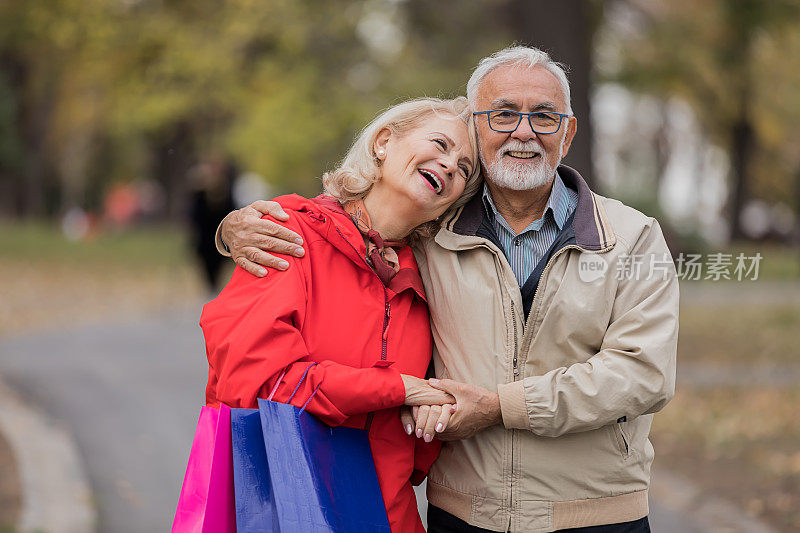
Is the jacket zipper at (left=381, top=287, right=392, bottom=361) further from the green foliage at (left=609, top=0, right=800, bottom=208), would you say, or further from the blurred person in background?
the blurred person in background

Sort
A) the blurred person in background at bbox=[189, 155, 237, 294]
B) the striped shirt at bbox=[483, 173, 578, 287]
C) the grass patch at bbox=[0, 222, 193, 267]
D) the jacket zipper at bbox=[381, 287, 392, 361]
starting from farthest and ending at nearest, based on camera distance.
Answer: the grass patch at bbox=[0, 222, 193, 267] → the blurred person in background at bbox=[189, 155, 237, 294] → the striped shirt at bbox=[483, 173, 578, 287] → the jacket zipper at bbox=[381, 287, 392, 361]

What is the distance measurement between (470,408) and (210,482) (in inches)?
31.8

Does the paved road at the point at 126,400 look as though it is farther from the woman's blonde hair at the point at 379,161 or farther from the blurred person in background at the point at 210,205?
the woman's blonde hair at the point at 379,161

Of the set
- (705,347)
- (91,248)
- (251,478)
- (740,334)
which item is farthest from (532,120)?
(91,248)

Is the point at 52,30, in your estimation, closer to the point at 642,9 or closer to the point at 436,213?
→ the point at 642,9

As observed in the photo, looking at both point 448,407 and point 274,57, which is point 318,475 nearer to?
point 448,407

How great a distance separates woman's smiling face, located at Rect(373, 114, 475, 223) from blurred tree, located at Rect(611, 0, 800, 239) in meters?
→ 8.65

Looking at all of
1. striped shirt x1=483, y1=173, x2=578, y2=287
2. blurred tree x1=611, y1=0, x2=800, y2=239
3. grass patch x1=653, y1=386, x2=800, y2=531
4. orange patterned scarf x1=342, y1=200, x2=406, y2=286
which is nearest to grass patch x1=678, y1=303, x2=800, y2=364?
grass patch x1=653, y1=386, x2=800, y2=531

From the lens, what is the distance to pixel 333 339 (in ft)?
9.89

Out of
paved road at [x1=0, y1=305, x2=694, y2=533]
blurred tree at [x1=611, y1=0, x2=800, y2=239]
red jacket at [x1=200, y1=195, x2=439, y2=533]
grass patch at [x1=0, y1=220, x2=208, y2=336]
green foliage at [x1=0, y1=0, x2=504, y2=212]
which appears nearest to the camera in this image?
red jacket at [x1=200, y1=195, x2=439, y2=533]

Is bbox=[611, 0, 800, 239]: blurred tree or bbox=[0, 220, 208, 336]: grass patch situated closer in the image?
bbox=[611, 0, 800, 239]: blurred tree

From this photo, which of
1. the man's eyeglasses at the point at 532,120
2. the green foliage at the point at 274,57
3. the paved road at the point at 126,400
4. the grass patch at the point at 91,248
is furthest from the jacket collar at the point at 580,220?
the grass patch at the point at 91,248

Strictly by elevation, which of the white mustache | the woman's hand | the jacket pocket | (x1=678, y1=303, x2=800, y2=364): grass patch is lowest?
(x1=678, y1=303, x2=800, y2=364): grass patch

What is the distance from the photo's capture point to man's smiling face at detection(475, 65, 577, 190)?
124 inches
